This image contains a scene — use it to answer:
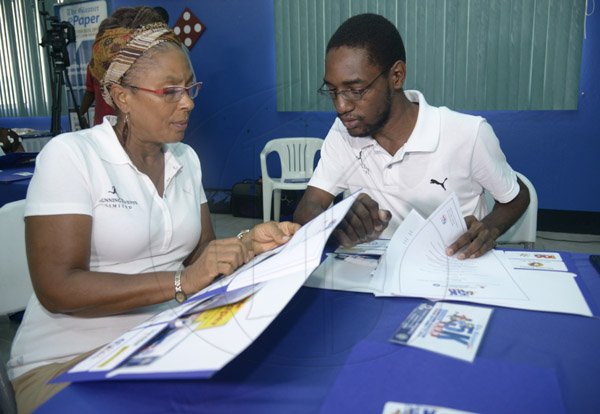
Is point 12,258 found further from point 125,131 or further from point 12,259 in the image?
point 125,131

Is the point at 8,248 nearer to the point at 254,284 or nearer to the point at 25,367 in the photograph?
the point at 25,367

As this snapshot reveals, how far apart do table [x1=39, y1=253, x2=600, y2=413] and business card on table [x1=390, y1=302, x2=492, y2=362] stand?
0.01 metres

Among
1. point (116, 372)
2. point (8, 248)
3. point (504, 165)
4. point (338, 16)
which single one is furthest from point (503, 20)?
point (116, 372)

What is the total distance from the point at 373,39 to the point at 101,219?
81 centimetres

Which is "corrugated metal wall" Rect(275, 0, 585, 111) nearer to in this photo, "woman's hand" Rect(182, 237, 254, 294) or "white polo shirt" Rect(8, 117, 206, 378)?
"white polo shirt" Rect(8, 117, 206, 378)

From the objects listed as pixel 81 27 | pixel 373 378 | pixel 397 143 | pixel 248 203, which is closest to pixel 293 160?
pixel 248 203

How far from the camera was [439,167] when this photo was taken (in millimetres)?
1338

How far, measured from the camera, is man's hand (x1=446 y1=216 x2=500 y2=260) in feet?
3.16

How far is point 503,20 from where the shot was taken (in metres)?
3.37

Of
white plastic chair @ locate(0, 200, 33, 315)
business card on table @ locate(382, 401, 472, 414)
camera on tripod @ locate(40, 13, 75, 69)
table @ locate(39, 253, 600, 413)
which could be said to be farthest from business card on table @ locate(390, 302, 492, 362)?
camera on tripod @ locate(40, 13, 75, 69)

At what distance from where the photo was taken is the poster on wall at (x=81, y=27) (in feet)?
16.9

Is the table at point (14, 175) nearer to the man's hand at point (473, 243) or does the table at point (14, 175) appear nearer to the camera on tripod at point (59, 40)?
the camera on tripod at point (59, 40)

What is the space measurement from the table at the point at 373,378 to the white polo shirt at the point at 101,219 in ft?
1.25

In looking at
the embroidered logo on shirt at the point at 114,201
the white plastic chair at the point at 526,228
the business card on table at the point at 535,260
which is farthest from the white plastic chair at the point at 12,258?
the white plastic chair at the point at 526,228
